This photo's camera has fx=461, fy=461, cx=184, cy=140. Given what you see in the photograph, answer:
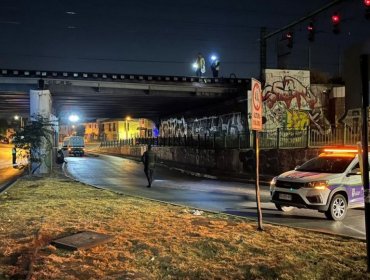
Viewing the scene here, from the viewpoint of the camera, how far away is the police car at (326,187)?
1120cm

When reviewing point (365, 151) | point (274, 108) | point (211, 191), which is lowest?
point (211, 191)

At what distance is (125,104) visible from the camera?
39.2 m

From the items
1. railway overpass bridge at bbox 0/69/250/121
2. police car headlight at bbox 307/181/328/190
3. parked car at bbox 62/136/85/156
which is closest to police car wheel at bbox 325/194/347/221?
police car headlight at bbox 307/181/328/190

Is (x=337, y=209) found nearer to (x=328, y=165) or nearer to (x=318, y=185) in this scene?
(x=318, y=185)

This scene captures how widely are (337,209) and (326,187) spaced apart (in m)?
0.66

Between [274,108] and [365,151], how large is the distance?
22961 millimetres

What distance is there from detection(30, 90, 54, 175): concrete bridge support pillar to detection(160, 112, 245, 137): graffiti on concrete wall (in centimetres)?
1094

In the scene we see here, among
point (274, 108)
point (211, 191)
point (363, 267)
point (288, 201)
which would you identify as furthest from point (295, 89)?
point (363, 267)

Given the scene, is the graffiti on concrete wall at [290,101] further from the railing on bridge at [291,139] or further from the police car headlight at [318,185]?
the police car headlight at [318,185]

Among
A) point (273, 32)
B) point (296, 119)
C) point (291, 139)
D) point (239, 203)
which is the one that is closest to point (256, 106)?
point (239, 203)

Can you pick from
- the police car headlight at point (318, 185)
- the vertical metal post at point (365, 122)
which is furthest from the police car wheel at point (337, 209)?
the vertical metal post at point (365, 122)

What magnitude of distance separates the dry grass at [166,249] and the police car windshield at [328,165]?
3.22 metres

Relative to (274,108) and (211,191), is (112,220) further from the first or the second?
(274,108)

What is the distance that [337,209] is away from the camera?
11398 mm
